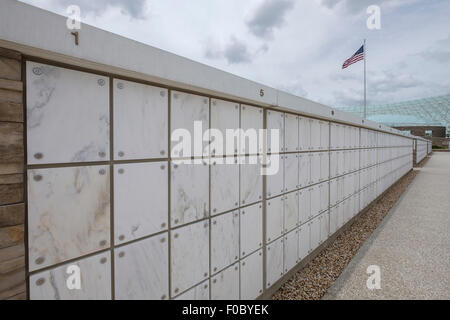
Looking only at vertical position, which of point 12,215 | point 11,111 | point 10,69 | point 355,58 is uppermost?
point 355,58

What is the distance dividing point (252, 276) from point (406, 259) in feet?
10.2

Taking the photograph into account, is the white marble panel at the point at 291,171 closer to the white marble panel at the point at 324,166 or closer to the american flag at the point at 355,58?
the white marble panel at the point at 324,166

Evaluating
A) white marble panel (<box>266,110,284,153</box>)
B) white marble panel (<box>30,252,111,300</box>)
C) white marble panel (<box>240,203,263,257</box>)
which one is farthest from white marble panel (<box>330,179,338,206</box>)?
white marble panel (<box>30,252,111,300</box>)

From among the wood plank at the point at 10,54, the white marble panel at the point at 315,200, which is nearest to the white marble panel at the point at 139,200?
the wood plank at the point at 10,54

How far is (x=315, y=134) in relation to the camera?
4586mm

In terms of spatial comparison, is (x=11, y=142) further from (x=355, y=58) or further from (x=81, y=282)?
(x=355, y=58)

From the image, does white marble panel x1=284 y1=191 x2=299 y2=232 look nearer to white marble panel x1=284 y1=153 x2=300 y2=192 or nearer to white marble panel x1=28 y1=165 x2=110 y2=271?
white marble panel x1=284 y1=153 x2=300 y2=192

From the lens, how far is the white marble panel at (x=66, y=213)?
1473 millimetres

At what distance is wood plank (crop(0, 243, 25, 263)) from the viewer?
4.37 ft

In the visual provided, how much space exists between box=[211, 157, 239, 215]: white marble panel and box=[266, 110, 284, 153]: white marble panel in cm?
74

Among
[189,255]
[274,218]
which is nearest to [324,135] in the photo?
[274,218]

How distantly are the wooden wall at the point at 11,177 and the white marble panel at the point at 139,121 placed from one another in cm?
54
